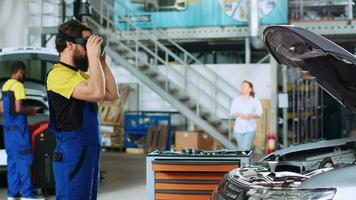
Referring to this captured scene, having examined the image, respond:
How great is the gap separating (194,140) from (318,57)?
8710mm

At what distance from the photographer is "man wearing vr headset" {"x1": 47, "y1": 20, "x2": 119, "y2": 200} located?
3.36 m

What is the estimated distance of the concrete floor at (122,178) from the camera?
7.38m

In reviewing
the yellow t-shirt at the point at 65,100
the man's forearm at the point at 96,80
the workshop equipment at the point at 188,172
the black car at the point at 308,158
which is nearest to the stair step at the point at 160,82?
the workshop equipment at the point at 188,172

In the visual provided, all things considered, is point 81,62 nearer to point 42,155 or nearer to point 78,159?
point 78,159

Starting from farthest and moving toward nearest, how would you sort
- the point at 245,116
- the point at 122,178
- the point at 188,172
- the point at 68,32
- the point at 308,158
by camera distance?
1. the point at 122,178
2. the point at 245,116
3. the point at 188,172
4. the point at 308,158
5. the point at 68,32

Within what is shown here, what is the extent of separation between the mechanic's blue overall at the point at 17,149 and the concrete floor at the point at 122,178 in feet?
1.81

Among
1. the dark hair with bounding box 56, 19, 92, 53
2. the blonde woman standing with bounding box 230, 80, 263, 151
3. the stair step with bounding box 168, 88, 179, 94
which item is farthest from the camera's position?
the stair step with bounding box 168, 88, 179, 94

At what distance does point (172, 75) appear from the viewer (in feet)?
45.1

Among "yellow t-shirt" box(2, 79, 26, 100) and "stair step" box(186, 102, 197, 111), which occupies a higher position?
"yellow t-shirt" box(2, 79, 26, 100)

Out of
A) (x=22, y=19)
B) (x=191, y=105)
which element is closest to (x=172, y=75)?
(x=191, y=105)

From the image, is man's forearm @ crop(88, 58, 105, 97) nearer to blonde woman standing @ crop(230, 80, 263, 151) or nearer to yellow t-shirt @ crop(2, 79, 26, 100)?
yellow t-shirt @ crop(2, 79, 26, 100)

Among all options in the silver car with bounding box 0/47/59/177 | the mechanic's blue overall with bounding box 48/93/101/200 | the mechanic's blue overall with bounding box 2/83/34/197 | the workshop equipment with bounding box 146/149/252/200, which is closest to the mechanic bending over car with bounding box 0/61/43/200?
the mechanic's blue overall with bounding box 2/83/34/197

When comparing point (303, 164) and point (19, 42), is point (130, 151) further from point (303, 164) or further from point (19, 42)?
point (303, 164)

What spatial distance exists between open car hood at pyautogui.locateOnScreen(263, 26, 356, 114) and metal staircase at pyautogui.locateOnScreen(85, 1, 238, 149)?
6.76m
